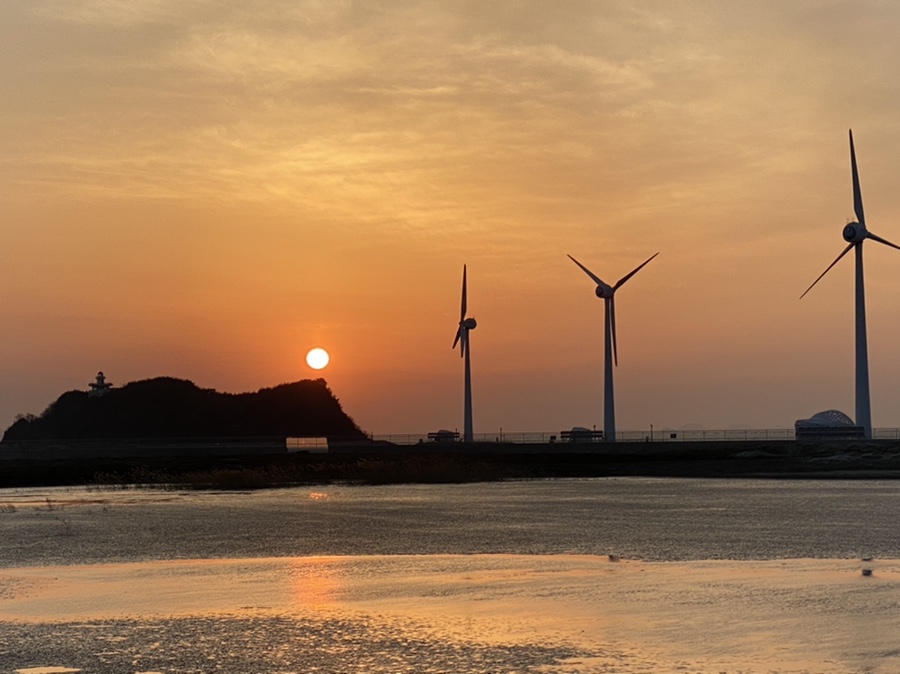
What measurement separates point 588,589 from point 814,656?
320 inches

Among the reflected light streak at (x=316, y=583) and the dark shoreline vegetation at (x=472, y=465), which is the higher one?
the dark shoreline vegetation at (x=472, y=465)

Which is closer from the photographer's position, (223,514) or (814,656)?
(814,656)

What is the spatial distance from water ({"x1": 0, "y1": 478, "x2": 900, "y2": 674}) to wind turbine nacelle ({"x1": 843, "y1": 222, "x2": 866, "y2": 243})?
259 ft

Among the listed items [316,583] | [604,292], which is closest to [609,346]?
[604,292]

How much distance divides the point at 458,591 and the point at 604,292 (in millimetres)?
119216

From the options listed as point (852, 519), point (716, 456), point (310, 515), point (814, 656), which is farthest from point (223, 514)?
point (716, 456)

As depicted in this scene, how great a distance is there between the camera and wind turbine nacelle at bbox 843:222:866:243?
12394 centimetres

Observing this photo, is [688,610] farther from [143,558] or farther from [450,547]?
[143,558]

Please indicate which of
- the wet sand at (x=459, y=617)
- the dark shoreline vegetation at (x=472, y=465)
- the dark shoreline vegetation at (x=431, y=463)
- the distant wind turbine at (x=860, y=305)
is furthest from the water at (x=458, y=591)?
the distant wind turbine at (x=860, y=305)

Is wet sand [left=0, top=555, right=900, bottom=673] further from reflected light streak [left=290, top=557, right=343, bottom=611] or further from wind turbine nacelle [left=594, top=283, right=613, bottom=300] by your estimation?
wind turbine nacelle [left=594, top=283, right=613, bottom=300]

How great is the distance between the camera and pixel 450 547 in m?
35.9

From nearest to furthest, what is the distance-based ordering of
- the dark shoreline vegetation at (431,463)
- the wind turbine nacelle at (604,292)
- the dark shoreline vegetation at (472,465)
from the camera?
the dark shoreline vegetation at (472,465), the dark shoreline vegetation at (431,463), the wind turbine nacelle at (604,292)

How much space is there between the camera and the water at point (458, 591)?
61.3 feet

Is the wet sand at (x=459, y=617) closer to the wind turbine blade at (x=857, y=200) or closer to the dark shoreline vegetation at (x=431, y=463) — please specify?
the dark shoreline vegetation at (x=431, y=463)
